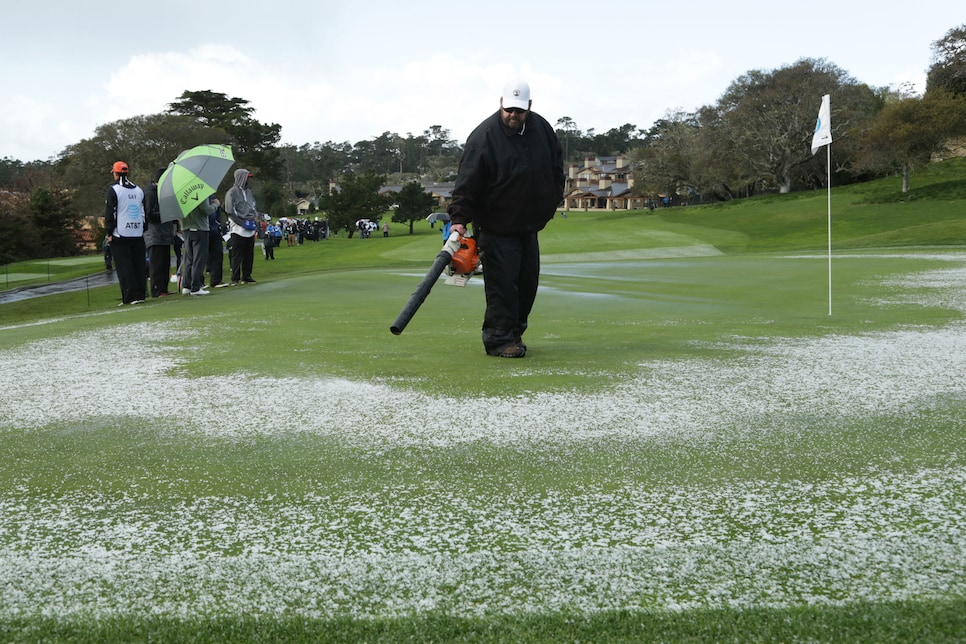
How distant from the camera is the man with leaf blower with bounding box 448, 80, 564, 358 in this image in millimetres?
6930

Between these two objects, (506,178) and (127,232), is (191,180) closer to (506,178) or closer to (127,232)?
(127,232)

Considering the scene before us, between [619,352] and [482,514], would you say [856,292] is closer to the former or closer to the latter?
[619,352]

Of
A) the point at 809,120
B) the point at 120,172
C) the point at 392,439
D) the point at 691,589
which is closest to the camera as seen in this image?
the point at 691,589

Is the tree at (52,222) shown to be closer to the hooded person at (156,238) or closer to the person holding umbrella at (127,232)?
the hooded person at (156,238)

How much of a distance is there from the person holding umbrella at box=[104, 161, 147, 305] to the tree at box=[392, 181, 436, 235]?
74264 mm

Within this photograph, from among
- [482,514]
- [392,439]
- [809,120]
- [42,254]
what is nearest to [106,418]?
[392,439]

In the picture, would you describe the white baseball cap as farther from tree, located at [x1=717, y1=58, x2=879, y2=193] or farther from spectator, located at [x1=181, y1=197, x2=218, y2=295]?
tree, located at [x1=717, y1=58, x2=879, y2=193]

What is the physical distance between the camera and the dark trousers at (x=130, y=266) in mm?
14695

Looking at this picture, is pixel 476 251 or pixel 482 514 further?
pixel 476 251

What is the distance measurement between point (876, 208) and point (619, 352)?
185 ft

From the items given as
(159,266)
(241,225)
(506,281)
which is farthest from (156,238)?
(506,281)

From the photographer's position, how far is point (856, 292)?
38.3 ft

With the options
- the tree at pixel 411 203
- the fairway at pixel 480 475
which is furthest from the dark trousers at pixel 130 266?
the tree at pixel 411 203

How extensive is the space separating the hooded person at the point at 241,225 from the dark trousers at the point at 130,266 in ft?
10.3
